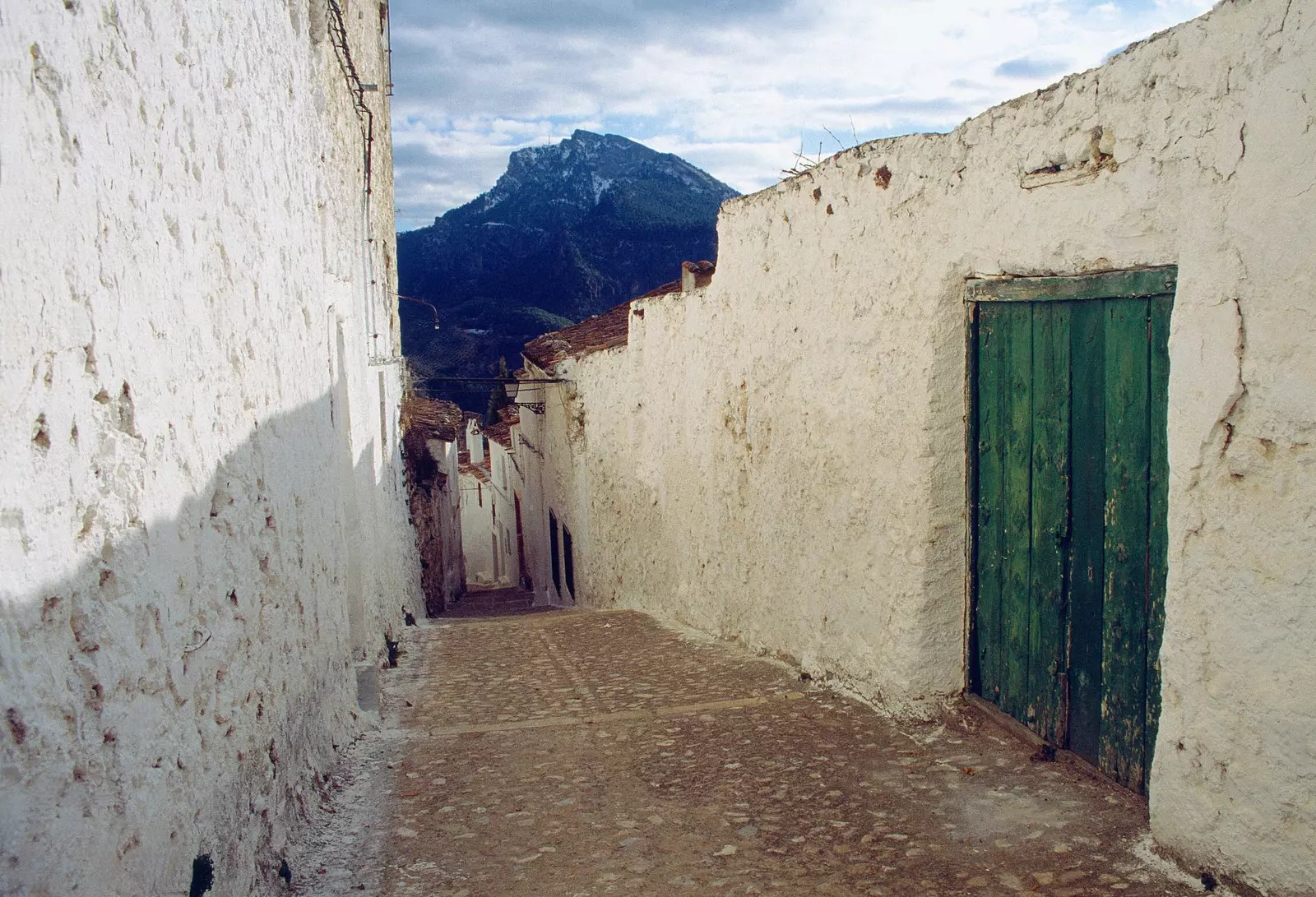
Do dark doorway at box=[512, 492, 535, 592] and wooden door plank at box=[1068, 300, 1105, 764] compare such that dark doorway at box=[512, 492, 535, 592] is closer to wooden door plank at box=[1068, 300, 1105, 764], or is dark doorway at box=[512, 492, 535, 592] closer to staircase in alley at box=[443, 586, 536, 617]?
staircase in alley at box=[443, 586, 536, 617]

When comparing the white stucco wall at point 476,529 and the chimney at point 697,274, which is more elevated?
the chimney at point 697,274

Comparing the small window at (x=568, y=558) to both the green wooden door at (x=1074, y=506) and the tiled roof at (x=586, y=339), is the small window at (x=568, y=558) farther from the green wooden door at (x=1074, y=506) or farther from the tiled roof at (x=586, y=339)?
the green wooden door at (x=1074, y=506)

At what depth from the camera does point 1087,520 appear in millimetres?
3311

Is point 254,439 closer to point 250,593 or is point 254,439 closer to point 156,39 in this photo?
point 250,593

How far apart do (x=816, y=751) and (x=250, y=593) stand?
2.30 meters

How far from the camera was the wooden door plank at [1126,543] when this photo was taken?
3.04m

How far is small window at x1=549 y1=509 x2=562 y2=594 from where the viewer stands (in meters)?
14.3

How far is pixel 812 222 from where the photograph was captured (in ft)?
16.4

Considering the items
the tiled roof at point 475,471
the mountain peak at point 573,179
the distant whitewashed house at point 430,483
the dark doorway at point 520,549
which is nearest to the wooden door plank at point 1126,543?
the distant whitewashed house at point 430,483

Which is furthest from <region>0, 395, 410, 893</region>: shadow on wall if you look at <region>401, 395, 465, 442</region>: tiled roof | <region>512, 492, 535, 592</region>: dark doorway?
<region>512, 492, 535, 592</region>: dark doorway

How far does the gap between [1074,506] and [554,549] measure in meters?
11.7

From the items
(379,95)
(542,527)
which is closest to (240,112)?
(379,95)

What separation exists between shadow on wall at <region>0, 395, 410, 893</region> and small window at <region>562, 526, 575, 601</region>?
9.17 m

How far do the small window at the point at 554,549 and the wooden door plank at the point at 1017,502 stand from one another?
420 inches
